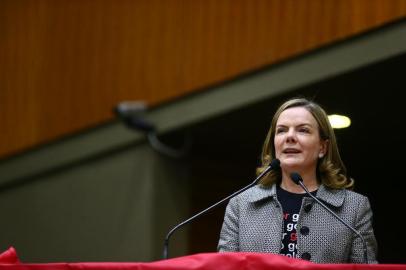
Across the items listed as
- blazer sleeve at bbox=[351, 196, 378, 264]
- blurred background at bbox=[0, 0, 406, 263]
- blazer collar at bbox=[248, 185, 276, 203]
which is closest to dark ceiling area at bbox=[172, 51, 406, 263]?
blurred background at bbox=[0, 0, 406, 263]

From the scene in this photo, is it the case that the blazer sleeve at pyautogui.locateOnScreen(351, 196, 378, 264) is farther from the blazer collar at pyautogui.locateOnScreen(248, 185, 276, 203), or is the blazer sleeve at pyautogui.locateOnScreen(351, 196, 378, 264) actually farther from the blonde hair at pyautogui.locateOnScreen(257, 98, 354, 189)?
the blazer collar at pyautogui.locateOnScreen(248, 185, 276, 203)

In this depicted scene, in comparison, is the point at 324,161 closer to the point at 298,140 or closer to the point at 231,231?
the point at 298,140

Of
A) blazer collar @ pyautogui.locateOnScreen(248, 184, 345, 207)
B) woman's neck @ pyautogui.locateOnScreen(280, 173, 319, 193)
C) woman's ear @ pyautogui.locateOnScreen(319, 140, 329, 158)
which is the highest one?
woman's ear @ pyautogui.locateOnScreen(319, 140, 329, 158)

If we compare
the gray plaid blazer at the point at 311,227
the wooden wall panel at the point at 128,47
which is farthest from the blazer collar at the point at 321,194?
the wooden wall panel at the point at 128,47

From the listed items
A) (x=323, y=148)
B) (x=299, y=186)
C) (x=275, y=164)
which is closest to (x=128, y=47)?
(x=323, y=148)

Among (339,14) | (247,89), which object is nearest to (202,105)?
(247,89)

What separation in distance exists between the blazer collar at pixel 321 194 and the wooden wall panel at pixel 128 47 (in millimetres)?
2717

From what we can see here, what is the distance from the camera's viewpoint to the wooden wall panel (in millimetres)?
6836

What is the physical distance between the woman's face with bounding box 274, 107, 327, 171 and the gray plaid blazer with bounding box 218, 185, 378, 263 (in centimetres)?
14

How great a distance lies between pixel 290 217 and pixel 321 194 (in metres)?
0.16

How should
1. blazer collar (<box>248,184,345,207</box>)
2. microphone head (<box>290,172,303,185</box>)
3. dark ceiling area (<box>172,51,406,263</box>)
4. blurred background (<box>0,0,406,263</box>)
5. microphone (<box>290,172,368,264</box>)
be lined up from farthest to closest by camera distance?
blurred background (<box>0,0,406,263</box>) < dark ceiling area (<box>172,51,406,263</box>) < blazer collar (<box>248,184,345,207</box>) < microphone head (<box>290,172,303,185</box>) < microphone (<box>290,172,368,264</box>)

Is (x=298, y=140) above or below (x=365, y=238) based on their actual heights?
above

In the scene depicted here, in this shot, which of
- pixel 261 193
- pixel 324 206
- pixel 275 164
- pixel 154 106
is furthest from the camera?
pixel 154 106

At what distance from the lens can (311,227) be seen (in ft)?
12.1
